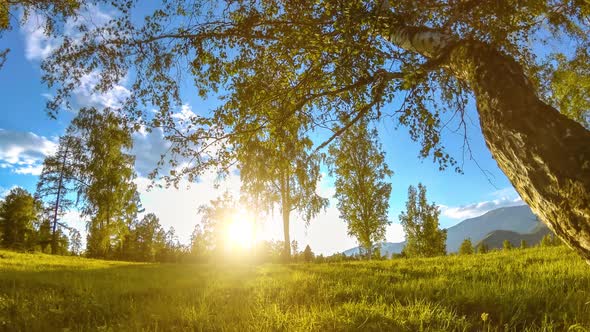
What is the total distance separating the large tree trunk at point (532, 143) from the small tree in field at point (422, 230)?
150ft

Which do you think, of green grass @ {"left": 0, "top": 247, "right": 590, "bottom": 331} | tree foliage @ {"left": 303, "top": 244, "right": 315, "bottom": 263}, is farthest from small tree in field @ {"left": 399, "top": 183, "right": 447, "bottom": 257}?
green grass @ {"left": 0, "top": 247, "right": 590, "bottom": 331}

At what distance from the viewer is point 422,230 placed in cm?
4959

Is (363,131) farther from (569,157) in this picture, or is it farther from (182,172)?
(569,157)

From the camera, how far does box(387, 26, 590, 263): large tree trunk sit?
283 centimetres

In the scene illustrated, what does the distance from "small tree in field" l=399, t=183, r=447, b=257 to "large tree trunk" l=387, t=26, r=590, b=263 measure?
45.6m

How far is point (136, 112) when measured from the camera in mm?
6043

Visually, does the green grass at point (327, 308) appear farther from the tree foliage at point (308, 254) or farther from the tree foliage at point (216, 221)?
the tree foliage at point (216, 221)

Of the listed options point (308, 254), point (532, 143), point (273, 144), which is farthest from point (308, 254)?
point (532, 143)

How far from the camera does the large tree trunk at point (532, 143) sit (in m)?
2.83

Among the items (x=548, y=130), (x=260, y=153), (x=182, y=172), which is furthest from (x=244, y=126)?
(x=548, y=130)

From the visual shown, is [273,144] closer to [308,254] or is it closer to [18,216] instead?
[308,254]

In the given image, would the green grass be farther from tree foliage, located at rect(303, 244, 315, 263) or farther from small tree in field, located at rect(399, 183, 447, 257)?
small tree in field, located at rect(399, 183, 447, 257)

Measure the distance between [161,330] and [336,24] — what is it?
439 centimetres

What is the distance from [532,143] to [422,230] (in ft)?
166
